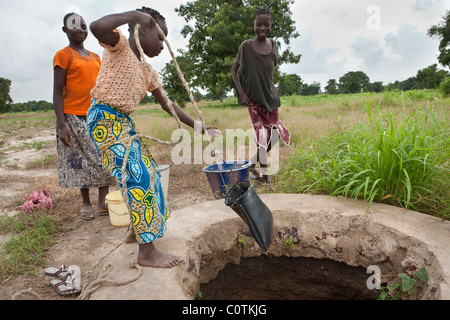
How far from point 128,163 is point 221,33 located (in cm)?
1444

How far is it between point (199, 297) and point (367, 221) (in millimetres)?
1174

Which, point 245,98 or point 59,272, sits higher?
point 245,98

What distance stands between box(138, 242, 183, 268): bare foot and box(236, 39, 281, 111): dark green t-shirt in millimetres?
1913

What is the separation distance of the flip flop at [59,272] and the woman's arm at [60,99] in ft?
3.61

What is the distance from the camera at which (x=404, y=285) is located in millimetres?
1768

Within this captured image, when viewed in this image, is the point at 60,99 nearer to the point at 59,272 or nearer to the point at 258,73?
the point at 59,272

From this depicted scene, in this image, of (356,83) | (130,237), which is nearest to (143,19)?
(130,237)

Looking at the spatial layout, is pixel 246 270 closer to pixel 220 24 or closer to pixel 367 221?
pixel 367 221

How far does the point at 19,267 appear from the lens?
2.06 m

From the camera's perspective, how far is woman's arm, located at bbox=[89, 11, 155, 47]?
4.92 ft

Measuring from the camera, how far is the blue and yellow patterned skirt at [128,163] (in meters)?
1.67

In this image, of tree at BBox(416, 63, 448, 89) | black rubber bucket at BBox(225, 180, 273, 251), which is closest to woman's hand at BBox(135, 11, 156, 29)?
black rubber bucket at BBox(225, 180, 273, 251)
